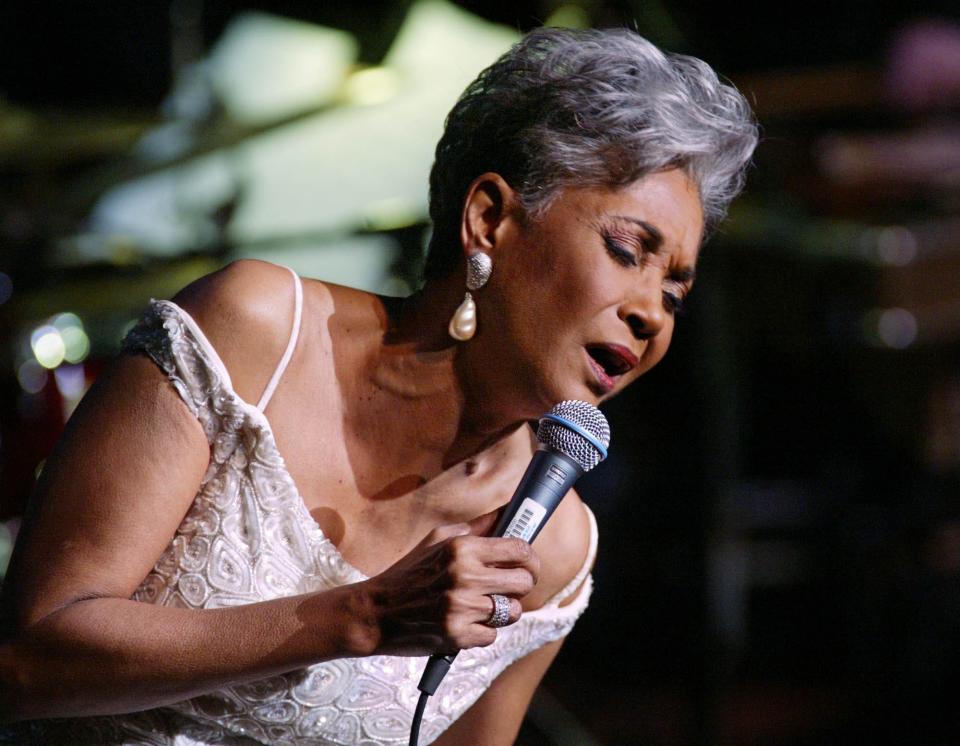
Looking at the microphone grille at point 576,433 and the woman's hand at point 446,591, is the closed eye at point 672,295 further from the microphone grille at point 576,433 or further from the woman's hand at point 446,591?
the woman's hand at point 446,591

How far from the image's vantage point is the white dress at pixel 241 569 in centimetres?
147

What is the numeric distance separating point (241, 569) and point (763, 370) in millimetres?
4405

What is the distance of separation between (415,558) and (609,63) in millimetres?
769

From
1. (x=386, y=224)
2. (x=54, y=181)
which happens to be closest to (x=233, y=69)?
(x=54, y=181)

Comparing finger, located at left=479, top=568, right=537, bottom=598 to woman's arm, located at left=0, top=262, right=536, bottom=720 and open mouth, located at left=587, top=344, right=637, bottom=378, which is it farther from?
open mouth, located at left=587, top=344, right=637, bottom=378

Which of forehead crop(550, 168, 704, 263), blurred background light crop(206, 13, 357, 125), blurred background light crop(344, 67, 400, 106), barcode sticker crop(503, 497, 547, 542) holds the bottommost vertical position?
blurred background light crop(206, 13, 357, 125)

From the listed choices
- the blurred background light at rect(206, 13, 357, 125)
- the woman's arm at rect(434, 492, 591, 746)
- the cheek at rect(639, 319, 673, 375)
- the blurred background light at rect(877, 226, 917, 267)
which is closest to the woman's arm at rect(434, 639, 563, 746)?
the woman's arm at rect(434, 492, 591, 746)

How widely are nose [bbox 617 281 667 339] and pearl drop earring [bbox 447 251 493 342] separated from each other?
21 centimetres

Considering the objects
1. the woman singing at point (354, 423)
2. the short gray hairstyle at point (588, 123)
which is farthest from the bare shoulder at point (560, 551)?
the short gray hairstyle at point (588, 123)

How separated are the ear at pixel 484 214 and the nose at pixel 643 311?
0.22 m

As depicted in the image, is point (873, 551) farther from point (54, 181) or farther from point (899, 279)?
point (54, 181)

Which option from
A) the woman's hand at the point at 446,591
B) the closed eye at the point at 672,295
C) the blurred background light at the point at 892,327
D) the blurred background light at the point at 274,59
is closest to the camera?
the woman's hand at the point at 446,591

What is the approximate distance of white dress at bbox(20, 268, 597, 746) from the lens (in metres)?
1.47

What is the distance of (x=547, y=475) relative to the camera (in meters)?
1.26
